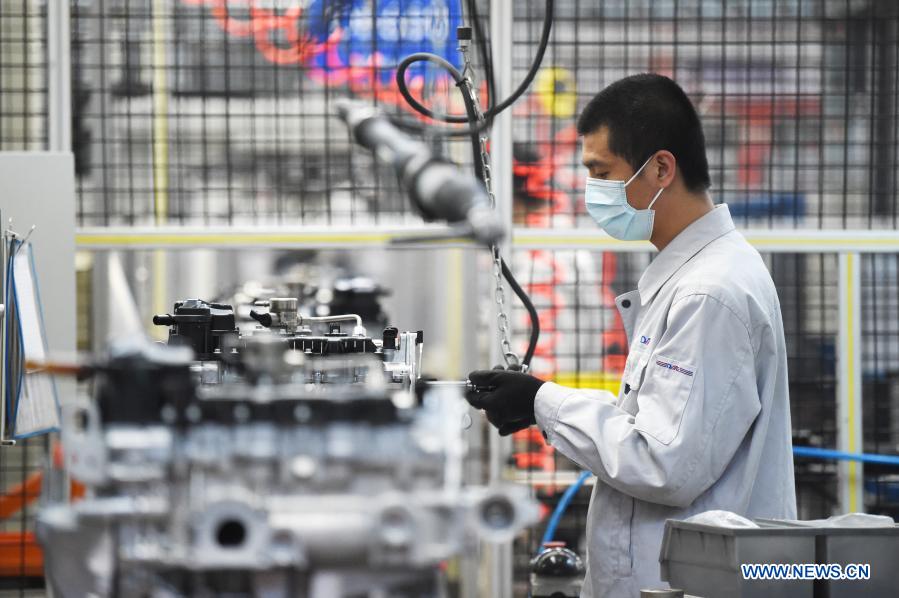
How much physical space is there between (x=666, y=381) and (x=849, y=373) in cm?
218

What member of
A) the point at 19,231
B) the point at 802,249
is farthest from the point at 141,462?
the point at 802,249

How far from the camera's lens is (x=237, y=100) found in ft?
11.7

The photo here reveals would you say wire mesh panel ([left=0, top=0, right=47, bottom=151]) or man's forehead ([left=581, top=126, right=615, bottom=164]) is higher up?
wire mesh panel ([left=0, top=0, right=47, bottom=151])

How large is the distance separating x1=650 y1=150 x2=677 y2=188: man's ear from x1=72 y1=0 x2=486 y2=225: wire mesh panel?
5.76 ft

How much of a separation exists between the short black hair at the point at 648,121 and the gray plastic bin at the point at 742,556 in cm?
76

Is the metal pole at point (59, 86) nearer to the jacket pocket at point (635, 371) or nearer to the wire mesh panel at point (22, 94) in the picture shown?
the wire mesh panel at point (22, 94)

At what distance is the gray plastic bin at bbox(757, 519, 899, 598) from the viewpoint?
1.27m

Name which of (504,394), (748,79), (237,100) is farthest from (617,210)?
(237,100)

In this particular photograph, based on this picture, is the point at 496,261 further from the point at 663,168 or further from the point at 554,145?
the point at 554,145

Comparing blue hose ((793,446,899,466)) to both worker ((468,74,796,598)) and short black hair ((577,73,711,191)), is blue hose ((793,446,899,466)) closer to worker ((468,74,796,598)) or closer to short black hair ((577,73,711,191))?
worker ((468,74,796,598))

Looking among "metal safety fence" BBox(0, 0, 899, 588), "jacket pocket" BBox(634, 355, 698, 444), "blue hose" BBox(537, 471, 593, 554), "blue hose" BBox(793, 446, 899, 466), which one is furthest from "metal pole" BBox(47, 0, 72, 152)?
"blue hose" BBox(793, 446, 899, 466)

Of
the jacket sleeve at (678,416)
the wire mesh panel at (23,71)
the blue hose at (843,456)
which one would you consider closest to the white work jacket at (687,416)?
the jacket sleeve at (678,416)

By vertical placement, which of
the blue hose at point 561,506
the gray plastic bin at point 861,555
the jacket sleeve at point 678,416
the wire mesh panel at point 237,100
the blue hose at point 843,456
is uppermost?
the wire mesh panel at point 237,100

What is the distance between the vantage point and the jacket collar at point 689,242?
6.11 ft
